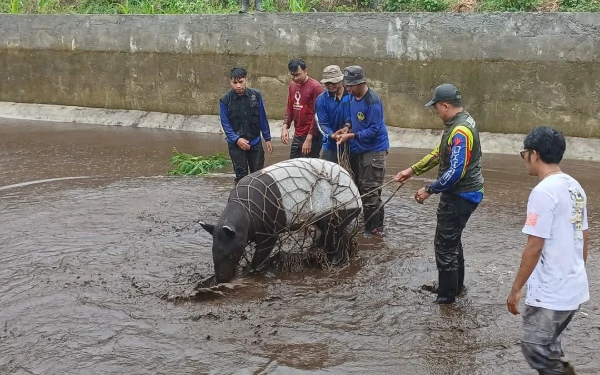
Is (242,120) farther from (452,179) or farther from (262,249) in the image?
(452,179)

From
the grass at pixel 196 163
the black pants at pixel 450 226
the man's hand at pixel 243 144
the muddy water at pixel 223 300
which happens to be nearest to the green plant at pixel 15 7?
the grass at pixel 196 163

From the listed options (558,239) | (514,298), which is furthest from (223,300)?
(558,239)

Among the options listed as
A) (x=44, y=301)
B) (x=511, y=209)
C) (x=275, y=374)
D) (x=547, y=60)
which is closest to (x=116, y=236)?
(x=44, y=301)

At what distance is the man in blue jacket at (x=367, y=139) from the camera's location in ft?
23.3

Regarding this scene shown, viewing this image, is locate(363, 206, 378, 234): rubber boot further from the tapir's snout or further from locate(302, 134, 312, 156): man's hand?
the tapir's snout

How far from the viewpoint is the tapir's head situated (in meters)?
5.77

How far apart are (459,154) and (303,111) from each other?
3883 mm

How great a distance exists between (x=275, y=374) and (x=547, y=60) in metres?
8.49

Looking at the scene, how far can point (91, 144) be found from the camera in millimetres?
12641

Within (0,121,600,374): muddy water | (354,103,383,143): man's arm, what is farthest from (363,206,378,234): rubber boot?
(354,103,383,143): man's arm

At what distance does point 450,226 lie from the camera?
531 cm

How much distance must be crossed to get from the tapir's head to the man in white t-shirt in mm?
2782

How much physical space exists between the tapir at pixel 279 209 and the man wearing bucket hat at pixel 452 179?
3.22 feet

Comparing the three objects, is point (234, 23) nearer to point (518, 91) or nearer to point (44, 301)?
point (518, 91)
